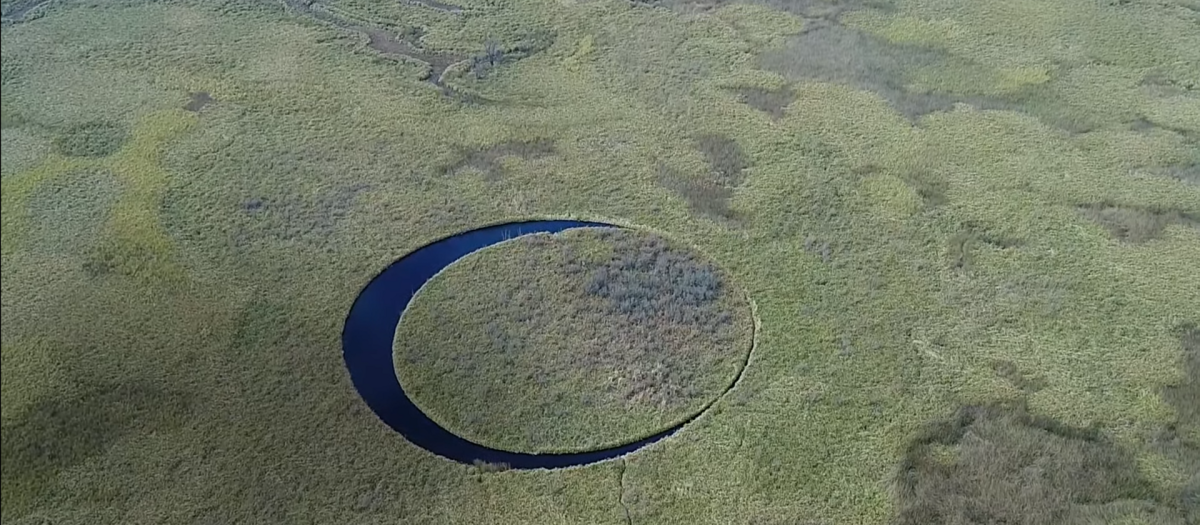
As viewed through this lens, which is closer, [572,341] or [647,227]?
[572,341]

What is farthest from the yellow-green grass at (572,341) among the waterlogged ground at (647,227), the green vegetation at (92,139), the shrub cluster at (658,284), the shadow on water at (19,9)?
the shadow on water at (19,9)

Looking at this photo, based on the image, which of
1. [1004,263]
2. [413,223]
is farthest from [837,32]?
[413,223]

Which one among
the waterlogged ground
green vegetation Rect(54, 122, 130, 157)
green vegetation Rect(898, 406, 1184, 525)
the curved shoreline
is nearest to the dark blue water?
the curved shoreline

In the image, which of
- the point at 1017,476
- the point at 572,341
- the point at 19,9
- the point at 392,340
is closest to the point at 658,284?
the point at 572,341

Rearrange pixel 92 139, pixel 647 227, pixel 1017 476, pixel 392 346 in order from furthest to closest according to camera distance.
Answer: pixel 647 227
pixel 92 139
pixel 392 346
pixel 1017 476

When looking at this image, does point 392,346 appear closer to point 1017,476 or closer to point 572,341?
point 572,341

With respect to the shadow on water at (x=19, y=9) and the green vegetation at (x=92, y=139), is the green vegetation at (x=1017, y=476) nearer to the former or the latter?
the green vegetation at (x=92, y=139)

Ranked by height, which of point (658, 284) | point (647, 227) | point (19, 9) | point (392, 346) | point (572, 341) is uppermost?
point (19, 9)
